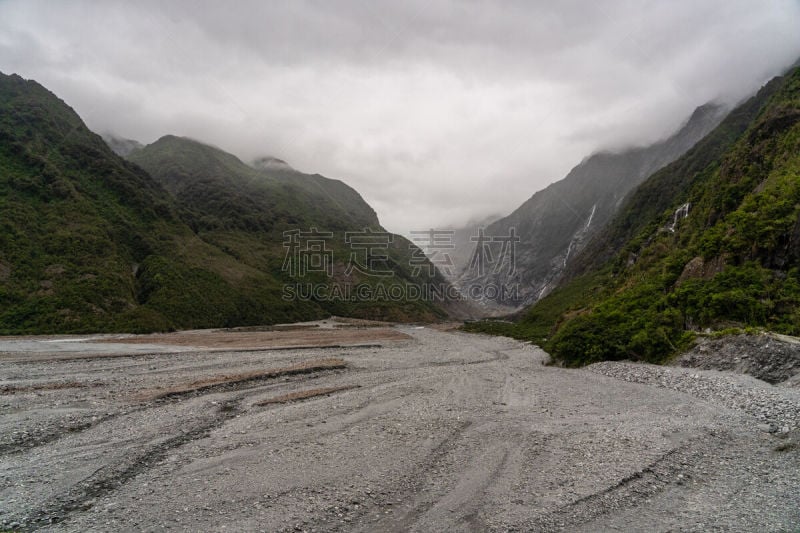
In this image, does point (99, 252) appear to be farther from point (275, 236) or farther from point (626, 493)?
point (626, 493)

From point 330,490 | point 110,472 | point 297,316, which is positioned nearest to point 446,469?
point 330,490

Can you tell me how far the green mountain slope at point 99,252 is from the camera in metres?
57.4

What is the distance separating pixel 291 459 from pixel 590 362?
23.3 m

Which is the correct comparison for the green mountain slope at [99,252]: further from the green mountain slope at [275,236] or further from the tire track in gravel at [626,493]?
the tire track in gravel at [626,493]

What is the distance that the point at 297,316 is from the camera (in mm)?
102125

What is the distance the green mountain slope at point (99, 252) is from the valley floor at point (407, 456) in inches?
1803

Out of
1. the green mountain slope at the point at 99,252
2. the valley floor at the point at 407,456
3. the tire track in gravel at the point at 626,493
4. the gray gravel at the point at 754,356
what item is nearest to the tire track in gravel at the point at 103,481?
the valley floor at the point at 407,456

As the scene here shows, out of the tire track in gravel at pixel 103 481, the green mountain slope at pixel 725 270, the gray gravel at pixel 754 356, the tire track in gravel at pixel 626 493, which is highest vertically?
the green mountain slope at pixel 725 270

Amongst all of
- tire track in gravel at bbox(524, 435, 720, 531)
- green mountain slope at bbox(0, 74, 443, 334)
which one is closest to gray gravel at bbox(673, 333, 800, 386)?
tire track in gravel at bbox(524, 435, 720, 531)

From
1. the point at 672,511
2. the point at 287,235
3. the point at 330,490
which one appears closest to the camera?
the point at 672,511

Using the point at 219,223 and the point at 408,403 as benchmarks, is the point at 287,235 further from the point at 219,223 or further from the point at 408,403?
the point at 408,403

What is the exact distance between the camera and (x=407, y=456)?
10859mm

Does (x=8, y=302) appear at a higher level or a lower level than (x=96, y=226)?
lower

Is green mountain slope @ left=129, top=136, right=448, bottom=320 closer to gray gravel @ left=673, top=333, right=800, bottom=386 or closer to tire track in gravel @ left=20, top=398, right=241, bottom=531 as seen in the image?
gray gravel @ left=673, top=333, right=800, bottom=386
